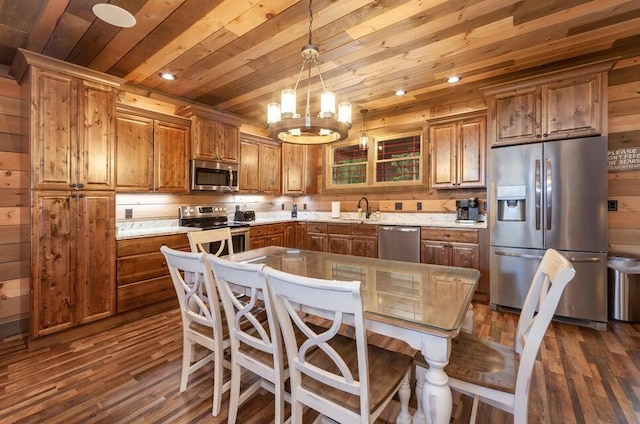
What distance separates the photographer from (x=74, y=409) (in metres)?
1.76

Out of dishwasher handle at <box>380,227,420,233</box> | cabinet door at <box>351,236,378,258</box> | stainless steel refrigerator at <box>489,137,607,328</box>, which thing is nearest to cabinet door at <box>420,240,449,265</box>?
dishwasher handle at <box>380,227,420,233</box>

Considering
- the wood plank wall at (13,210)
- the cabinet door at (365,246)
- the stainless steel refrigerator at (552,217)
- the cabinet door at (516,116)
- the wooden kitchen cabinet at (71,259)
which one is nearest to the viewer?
the wooden kitchen cabinet at (71,259)

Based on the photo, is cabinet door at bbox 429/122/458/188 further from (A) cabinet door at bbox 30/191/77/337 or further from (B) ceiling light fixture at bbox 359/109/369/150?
(A) cabinet door at bbox 30/191/77/337

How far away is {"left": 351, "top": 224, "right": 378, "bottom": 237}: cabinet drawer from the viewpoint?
4198 millimetres

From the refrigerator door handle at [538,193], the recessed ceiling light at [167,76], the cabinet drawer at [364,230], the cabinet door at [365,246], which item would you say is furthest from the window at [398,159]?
the recessed ceiling light at [167,76]

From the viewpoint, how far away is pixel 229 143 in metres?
4.20

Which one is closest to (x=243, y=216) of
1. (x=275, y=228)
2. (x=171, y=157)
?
(x=275, y=228)

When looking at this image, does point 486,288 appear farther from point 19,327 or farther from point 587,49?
point 19,327

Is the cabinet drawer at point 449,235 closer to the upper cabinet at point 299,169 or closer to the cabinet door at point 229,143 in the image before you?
the upper cabinet at point 299,169

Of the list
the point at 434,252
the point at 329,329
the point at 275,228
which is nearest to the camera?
the point at 329,329

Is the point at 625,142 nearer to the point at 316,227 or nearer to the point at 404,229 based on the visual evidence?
the point at 404,229

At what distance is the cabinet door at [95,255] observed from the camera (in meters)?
2.70

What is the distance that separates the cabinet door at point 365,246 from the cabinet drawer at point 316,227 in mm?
543

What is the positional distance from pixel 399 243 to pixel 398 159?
1399mm
